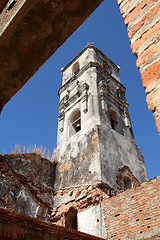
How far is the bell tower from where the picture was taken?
29.3 feet

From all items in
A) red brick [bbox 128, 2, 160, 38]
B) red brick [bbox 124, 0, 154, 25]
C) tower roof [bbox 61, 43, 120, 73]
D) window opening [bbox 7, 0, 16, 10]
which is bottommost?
red brick [bbox 128, 2, 160, 38]

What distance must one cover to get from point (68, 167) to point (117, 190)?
2.66 meters

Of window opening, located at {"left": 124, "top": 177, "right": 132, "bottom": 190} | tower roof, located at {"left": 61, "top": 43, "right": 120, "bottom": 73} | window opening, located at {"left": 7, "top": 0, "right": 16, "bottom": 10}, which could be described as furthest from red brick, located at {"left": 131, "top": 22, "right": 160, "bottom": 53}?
Result: tower roof, located at {"left": 61, "top": 43, "right": 120, "bottom": 73}

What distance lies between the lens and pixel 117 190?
27.6 feet

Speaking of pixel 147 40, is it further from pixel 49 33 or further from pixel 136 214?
pixel 136 214

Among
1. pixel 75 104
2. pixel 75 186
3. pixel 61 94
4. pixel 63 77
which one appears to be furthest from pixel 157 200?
pixel 63 77

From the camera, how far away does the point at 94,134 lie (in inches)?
382

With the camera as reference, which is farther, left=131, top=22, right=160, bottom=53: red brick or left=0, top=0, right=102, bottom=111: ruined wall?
left=0, top=0, right=102, bottom=111: ruined wall

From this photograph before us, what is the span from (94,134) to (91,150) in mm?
772

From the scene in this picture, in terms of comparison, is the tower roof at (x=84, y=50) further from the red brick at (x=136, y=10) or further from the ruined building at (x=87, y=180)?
the red brick at (x=136, y=10)

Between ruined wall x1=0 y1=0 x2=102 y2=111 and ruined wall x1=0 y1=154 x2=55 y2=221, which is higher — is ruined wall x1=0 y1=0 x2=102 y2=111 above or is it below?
below

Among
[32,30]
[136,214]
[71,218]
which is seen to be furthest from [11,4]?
[71,218]

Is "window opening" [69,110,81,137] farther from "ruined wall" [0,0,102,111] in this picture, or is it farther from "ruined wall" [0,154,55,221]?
"ruined wall" [0,0,102,111]

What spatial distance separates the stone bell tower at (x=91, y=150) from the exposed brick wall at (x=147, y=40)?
633 centimetres
